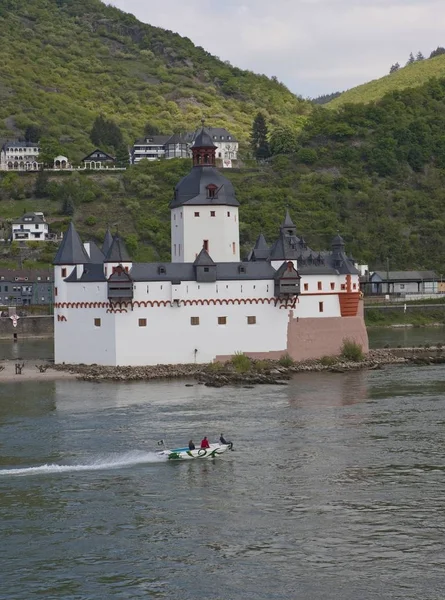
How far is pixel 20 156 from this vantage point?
148 m

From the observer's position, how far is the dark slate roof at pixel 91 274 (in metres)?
66.8

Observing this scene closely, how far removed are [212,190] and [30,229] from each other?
53008 millimetres

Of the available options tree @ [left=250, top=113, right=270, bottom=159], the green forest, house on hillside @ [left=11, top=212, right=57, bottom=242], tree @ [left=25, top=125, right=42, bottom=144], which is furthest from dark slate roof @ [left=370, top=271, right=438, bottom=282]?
tree @ [left=25, top=125, right=42, bottom=144]

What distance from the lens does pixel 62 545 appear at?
32.3m

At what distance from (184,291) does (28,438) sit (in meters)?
21.6

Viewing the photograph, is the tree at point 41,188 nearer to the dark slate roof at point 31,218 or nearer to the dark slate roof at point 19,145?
the dark slate roof at point 31,218

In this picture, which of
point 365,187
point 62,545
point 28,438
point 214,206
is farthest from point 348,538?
point 365,187

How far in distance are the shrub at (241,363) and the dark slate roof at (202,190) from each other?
11.2m

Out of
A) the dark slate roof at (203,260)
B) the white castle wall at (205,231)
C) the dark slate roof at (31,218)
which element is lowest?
the dark slate roof at (203,260)

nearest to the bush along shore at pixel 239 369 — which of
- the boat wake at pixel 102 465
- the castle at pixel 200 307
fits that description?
the castle at pixel 200 307

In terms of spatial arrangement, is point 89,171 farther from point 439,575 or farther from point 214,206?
point 439,575

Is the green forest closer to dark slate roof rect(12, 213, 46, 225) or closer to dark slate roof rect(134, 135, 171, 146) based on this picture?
dark slate roof rect(12, 213, 46, 225)

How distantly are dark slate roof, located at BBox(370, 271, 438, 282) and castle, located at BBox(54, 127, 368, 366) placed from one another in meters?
47.4

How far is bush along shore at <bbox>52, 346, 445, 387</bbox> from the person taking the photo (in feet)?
206
